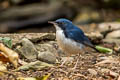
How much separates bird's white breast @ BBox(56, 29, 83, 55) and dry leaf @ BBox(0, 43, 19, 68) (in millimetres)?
989

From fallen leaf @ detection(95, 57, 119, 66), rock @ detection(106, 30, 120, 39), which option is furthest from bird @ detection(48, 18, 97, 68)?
rock @ detection(106, 30, 120, 39)

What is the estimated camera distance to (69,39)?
677 centimetres

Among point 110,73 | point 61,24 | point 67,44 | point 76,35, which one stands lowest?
point 110,73

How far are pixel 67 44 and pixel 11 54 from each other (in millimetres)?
1136

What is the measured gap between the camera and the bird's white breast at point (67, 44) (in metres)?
6.68

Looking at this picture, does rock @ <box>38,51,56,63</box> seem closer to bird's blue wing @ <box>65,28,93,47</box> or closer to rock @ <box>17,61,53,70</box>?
rock @ <box>17,61,53,70</box>

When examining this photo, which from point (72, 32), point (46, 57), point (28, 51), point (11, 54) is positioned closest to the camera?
point (11, 54)

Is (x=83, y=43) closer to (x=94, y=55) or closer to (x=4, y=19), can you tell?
(x=94, y=55)

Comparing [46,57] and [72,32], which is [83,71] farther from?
[72,32]

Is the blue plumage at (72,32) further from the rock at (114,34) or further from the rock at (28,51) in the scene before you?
the rock at (114,34)

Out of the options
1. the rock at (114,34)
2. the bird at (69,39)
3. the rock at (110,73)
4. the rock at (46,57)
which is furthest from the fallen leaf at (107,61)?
the rock at (114,34)

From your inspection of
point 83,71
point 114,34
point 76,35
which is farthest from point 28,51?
point 114,34

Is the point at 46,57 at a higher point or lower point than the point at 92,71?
higher

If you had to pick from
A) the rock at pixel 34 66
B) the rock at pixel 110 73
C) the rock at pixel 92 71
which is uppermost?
the rock at pixel 34 66
